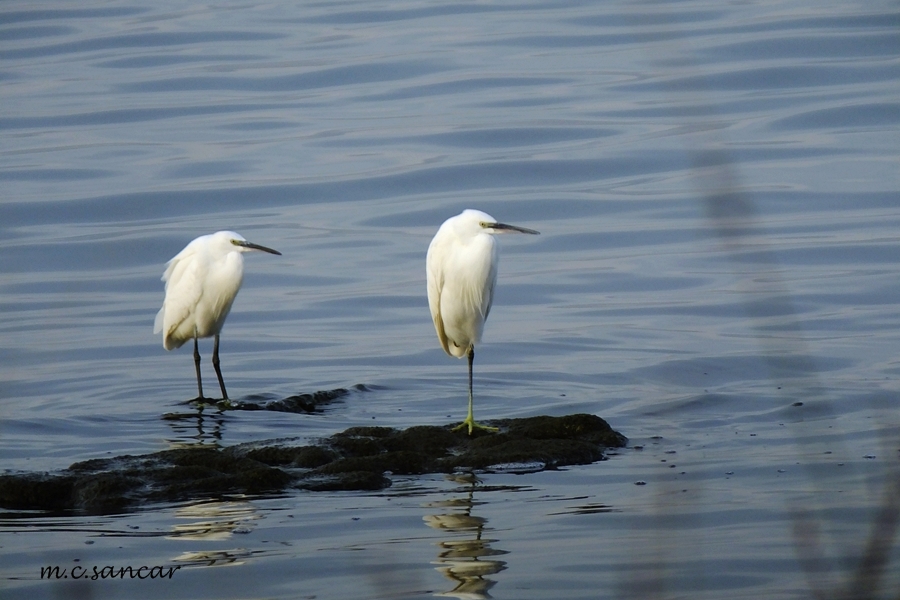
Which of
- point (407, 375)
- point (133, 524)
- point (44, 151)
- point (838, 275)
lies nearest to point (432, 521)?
point (133, 524)

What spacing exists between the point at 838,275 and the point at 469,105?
484 inches

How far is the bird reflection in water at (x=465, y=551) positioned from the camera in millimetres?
4156

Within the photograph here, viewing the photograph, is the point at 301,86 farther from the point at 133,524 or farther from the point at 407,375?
the point at 133,524

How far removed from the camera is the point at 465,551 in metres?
4.57

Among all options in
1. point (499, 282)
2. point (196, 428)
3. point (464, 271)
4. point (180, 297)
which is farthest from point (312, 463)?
point (499, 282)

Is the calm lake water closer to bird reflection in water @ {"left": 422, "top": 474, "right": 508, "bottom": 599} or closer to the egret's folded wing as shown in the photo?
bird reflection in water @ {"left": 422, "top": 474, "right": 508, "bottom": 599}

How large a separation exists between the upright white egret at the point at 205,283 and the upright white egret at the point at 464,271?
2.08 metres

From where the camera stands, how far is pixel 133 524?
198 inches

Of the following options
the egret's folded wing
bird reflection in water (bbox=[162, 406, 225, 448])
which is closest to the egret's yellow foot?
bird reflection in water (bbox=[162, 406, 225, 448])

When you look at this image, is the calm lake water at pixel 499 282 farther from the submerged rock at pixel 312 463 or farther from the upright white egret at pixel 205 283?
the upright white egret at pixel 205 283

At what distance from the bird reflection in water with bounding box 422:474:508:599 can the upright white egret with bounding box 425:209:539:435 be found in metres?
1.56

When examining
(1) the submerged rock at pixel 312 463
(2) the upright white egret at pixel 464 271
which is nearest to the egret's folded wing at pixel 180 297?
(2) the upright white egret at pixel 464 271

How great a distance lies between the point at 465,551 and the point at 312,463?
1654mm

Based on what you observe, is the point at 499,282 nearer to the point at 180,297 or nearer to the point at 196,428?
the point at 180,297
